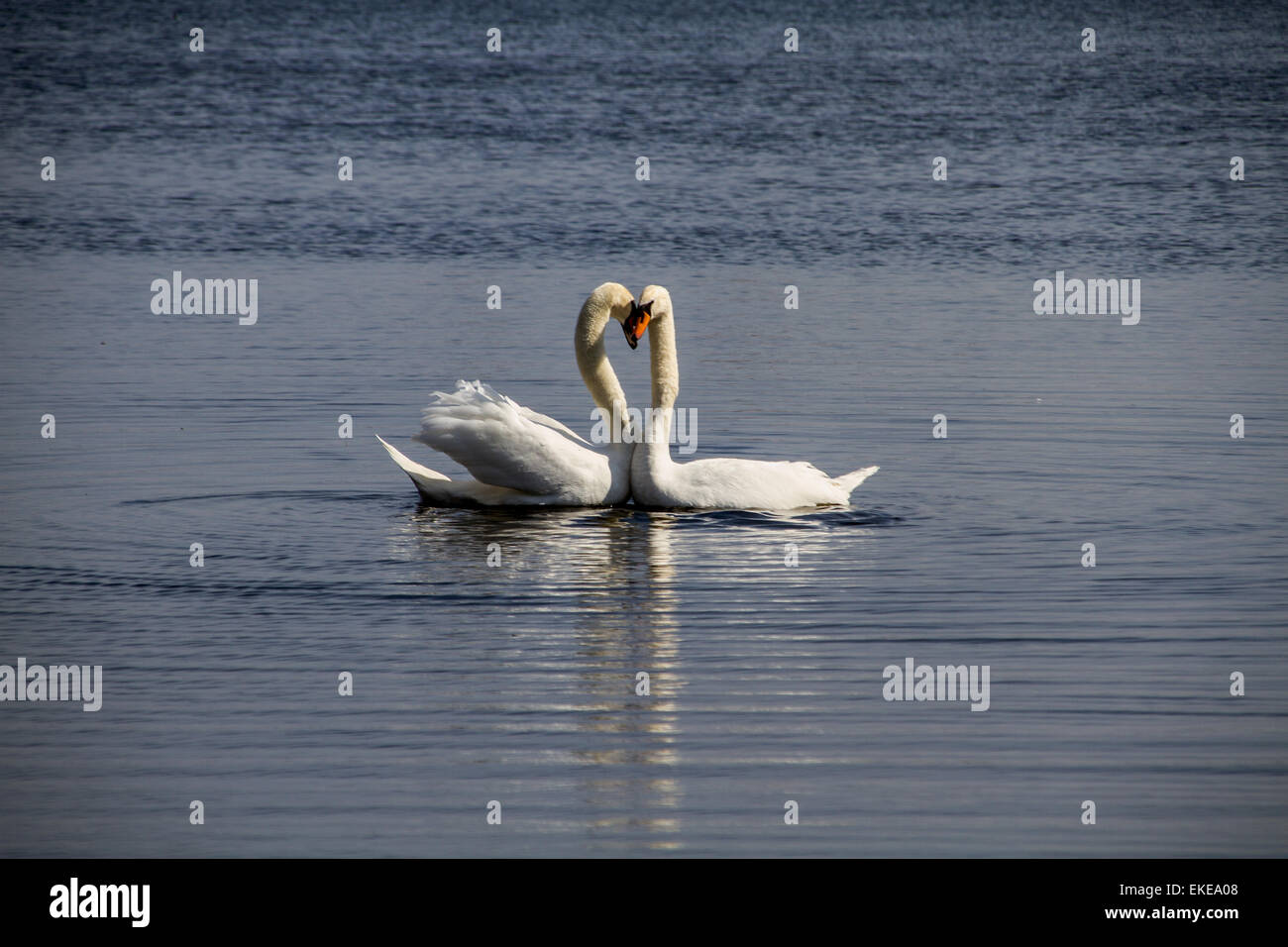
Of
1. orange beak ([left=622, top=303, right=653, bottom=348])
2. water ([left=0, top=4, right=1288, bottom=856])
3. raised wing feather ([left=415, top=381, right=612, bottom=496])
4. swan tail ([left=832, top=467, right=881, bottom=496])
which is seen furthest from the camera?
orange beak ([left=622, top=303, right=653, bottom=348])

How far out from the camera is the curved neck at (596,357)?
12.5m

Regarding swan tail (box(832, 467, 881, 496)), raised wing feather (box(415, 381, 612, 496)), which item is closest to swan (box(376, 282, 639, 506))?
raised wing feather (box(415, 381, 612, 496))

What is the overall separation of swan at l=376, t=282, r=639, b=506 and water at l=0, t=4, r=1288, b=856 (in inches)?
10.3

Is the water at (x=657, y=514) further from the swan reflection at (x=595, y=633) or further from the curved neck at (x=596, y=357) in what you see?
the curved neck at (x=596, y=357)

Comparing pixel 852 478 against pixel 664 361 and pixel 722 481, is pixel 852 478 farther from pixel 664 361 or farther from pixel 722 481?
pixel 664 361

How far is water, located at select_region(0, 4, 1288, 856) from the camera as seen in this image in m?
7.05

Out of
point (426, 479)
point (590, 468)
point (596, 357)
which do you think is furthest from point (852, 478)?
point (426, 479)

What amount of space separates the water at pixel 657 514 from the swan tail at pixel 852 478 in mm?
163

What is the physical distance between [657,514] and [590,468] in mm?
529

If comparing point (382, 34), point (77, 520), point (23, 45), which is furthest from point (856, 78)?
point (77, 520)

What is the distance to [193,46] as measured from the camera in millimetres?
43688

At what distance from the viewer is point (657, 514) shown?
11984 millimetres

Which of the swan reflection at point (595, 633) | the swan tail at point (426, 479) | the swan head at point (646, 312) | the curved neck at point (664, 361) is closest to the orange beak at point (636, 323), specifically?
the swan head at point (646, 312)

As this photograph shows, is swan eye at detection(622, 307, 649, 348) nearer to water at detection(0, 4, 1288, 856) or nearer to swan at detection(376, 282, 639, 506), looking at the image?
swan at detection(376, 282, 639, 506)
